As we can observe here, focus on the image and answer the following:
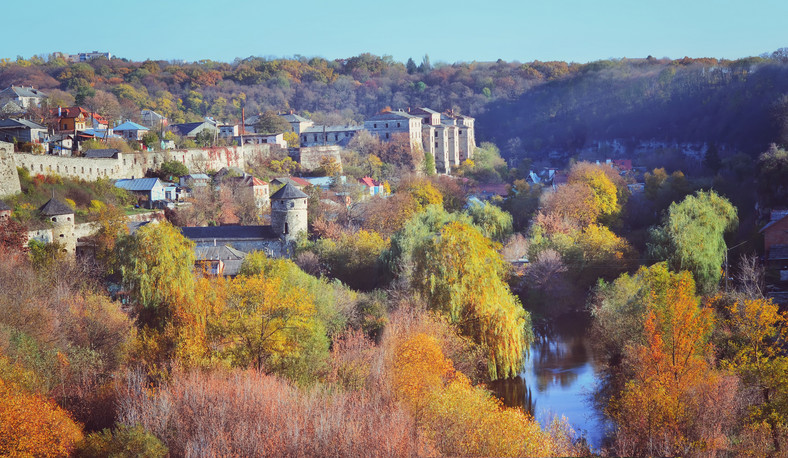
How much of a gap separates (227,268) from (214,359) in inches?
473

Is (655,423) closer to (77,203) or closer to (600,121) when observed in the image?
(77,203)

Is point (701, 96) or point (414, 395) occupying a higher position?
point (701, 96)

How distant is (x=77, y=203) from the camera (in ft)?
133

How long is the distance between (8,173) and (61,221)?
372 cm

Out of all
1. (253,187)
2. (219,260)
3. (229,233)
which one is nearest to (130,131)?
(253,187)

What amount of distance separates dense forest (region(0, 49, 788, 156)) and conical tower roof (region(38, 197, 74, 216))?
3072cm

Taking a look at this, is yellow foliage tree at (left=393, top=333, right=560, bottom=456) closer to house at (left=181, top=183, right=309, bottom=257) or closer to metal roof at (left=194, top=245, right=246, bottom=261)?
metal roof at (left=194, top=245, right=246, bottom=261)

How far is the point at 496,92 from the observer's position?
99562mm

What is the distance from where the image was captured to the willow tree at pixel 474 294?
2625cm

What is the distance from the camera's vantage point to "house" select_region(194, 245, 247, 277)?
1336 inches

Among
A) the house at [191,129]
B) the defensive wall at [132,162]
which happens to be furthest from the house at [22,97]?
the defensive wall at [132,162]

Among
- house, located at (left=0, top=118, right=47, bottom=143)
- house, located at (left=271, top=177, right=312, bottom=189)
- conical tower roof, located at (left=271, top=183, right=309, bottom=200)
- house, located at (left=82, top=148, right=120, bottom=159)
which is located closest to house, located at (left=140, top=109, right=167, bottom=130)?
house, located at (left=271, top=177, right=312, bottom=189)

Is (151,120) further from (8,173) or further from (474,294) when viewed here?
(474,294)

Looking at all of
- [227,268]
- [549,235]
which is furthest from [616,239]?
[227,268]
